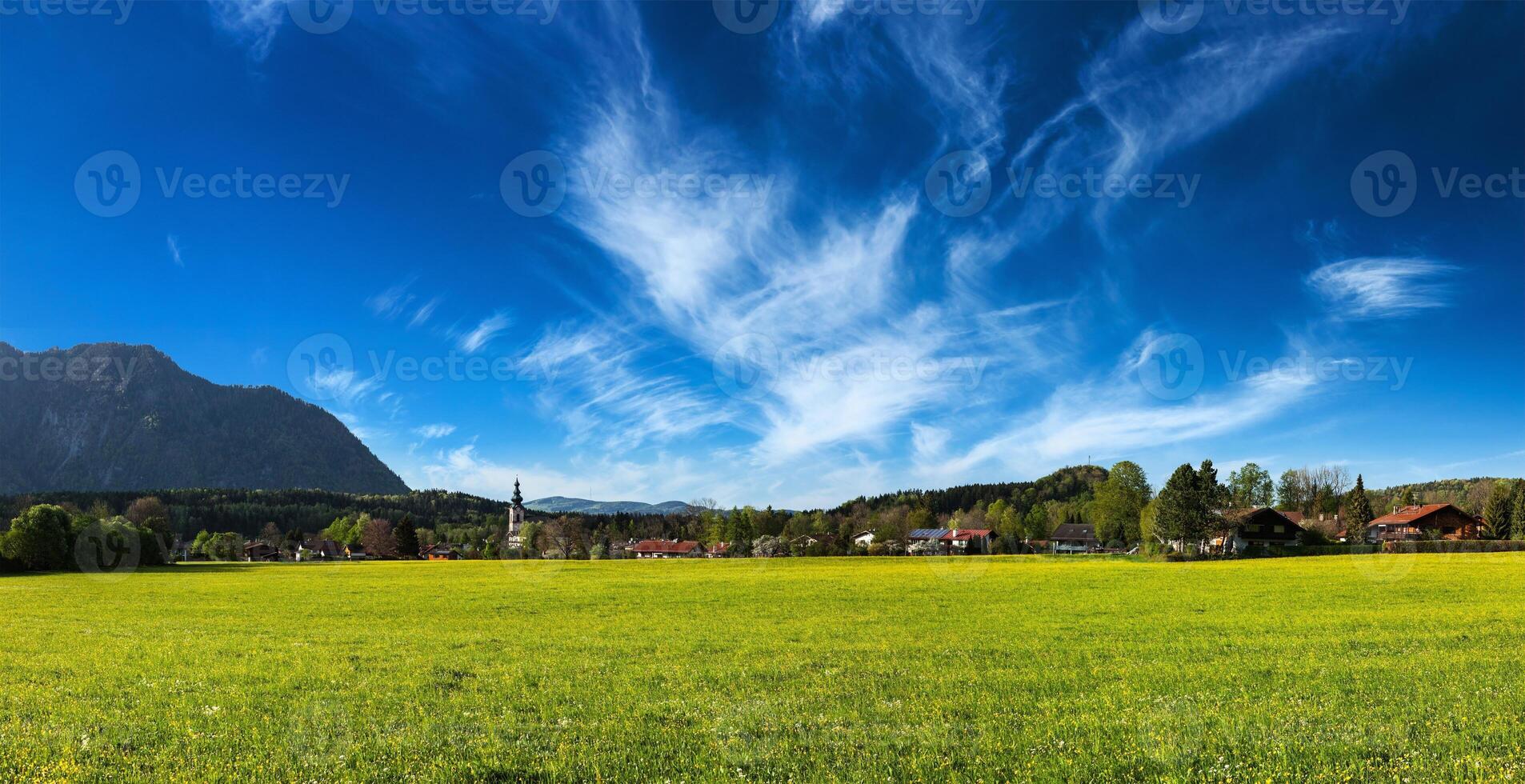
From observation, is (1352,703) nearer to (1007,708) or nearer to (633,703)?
(1007,708)

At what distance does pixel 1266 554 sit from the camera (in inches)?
3777

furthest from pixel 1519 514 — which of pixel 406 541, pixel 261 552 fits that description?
→ pixel 261 552

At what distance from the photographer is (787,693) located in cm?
1623

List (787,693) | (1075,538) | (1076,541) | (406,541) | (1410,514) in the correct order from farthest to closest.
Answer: (1076,541), (1075,538), (406,541), (1410,514), (787,693)

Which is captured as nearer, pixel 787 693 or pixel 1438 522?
pixel 787 693

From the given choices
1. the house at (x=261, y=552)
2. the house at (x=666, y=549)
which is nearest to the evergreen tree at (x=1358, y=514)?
the house at (x=666, y=549)

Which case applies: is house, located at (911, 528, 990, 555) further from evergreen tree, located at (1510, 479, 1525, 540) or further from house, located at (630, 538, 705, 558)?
evergreen tree, located at (1510, 479, 1525, 540)

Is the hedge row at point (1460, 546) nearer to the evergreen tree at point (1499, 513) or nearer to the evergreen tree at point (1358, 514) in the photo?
the evergreen tree at point (1358, 514)

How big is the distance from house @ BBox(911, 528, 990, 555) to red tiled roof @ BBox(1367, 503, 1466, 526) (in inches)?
2900

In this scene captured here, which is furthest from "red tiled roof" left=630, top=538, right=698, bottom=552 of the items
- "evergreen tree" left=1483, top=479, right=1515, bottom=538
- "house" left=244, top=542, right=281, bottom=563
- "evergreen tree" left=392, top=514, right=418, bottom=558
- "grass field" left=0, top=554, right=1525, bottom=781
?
"grass field" left=0, top=554, right=1525, bottom=781

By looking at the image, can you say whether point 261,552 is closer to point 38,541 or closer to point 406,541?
point 406,541

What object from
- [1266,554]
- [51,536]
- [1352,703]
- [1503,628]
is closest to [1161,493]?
[1266,554]

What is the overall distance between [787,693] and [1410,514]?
584 ft

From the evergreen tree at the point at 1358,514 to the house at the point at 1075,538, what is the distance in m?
51.8
